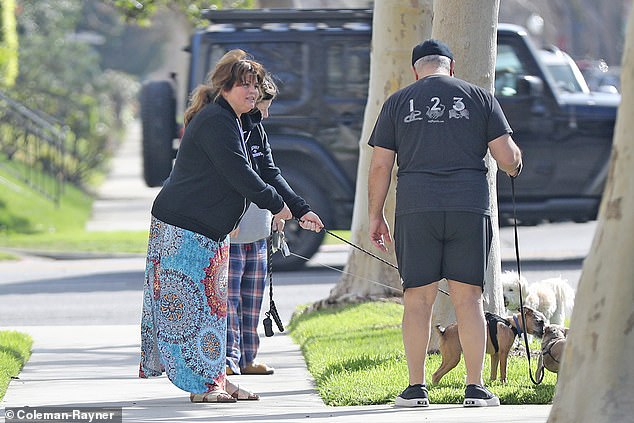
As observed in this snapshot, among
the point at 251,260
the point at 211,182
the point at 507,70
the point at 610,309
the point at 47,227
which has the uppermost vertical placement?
the point at 507,70

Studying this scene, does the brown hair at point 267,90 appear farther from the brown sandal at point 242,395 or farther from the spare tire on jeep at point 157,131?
the spare tire on jeep at point 157,131

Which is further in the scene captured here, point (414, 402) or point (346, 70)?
point (346, 70)

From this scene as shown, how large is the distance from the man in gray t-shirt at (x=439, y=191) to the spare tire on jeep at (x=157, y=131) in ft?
25.4

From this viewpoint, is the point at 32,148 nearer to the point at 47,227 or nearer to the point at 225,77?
the point at 47,227

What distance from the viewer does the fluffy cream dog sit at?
8.86m

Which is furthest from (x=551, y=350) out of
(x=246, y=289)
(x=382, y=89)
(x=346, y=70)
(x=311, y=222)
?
(x=346, y=70)

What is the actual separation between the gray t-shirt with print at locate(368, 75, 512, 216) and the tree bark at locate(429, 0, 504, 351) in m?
1.77

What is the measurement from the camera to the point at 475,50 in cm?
851

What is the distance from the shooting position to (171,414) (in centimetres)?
679

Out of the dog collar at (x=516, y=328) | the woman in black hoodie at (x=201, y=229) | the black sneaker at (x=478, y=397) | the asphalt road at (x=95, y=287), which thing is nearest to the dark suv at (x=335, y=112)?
the asphalt road at (x=95, y=287)

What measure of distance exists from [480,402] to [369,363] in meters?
1.51

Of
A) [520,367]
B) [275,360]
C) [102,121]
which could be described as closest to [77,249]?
[275,360]

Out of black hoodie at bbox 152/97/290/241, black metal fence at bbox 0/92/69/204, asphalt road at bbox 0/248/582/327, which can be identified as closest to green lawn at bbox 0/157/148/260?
black metal fence at bbox 0/92/69/204

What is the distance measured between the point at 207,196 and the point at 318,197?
742 cm
